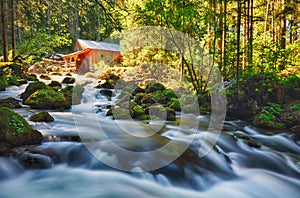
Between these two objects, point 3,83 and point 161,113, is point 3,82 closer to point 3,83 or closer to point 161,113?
point 3,83

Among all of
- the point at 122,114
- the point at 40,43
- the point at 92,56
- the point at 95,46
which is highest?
the point at 95,46

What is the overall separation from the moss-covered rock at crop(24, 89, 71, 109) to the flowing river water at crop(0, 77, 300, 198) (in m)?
2.38

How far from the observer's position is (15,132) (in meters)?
4.38

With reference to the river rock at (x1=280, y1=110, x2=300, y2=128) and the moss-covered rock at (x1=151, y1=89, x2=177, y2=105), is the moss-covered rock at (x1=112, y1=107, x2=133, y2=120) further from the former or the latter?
the river rock at (x1=280, y1=110, x2=300, y2=128)

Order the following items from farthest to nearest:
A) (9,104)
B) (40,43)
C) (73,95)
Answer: (40,43), (73,95), (9,104)

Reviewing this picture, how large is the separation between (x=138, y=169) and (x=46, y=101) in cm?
544

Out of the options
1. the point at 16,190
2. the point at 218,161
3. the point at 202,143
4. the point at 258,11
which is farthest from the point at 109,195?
the point at 258,11

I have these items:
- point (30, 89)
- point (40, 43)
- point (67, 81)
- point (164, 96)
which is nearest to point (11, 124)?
point (30, 89)

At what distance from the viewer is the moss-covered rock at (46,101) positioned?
8.23 meters

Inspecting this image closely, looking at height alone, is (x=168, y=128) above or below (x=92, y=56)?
below

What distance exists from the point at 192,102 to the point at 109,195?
290 inches

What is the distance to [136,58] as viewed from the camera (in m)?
20.4

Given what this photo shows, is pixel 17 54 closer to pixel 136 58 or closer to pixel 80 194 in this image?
pixel 136 58

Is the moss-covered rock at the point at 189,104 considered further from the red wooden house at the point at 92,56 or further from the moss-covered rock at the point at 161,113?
the red wooden house at the point at 92,56
